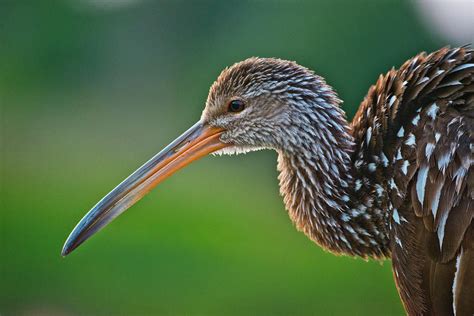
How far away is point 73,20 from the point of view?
16.3 m

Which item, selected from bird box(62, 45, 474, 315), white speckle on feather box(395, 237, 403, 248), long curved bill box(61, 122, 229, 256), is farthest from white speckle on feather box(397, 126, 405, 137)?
long curved bill box(61, 122, 229, 256)

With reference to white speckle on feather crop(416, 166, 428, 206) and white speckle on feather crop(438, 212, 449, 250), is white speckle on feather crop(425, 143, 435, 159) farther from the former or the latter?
white speckle on feather crop(438, 212, 449, 250)

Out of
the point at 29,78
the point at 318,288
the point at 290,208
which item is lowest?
the point at 318,288

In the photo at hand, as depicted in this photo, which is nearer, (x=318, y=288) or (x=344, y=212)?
(x=344, y=212)

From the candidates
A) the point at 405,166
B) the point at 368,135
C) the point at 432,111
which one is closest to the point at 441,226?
the point at 405,166

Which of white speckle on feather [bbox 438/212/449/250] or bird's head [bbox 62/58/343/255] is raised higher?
bird's head [bbox 62/58/343/255]

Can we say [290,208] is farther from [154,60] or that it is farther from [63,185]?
[154,60]

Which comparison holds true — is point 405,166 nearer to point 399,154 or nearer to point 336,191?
point 399,154

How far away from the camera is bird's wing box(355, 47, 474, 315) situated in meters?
4.07

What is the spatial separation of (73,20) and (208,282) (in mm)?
9059

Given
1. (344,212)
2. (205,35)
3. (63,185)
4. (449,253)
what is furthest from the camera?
(205,35)

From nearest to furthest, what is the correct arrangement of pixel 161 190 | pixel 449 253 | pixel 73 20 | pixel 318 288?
pixel 449 253
pixel 318 288
pixel 161 190
pixel 73 20

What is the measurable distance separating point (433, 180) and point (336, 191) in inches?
25.4

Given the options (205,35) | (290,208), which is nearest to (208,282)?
(290,208)
